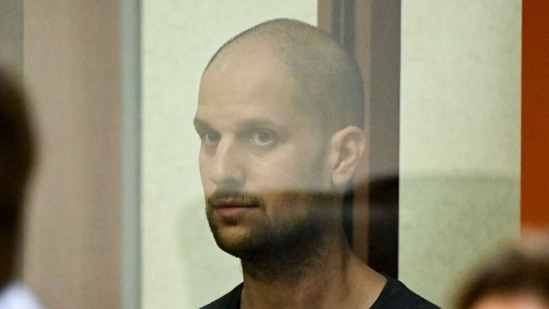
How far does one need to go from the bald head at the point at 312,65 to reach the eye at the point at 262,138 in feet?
0.18

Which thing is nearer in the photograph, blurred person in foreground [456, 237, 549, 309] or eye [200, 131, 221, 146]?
blurred person in foreground [456, 237, 549, 309]

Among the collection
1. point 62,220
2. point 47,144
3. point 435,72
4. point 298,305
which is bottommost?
point 298,305

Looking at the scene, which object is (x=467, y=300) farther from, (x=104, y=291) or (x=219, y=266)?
(x=104, y=291)

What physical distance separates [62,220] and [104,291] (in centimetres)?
11

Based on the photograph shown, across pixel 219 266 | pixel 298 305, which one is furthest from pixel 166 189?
pixel 298 305

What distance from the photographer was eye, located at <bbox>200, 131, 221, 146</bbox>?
117 centimetres

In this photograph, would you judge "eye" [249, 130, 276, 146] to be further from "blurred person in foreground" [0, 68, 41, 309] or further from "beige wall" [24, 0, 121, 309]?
"blurred person in foreground" [0, 68, 41, 309]

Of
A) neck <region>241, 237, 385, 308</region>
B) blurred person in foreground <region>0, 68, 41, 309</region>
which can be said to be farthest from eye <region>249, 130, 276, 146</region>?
blurred person in foreground <region>0, 68, 41, 309</region>

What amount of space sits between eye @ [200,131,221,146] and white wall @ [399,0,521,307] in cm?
26

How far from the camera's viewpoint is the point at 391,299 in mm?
1173

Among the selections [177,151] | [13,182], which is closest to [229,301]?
[177,151]

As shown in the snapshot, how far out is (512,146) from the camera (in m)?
1.20

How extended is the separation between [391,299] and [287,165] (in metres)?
0.23

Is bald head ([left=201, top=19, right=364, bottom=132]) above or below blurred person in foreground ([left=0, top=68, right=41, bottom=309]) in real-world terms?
above
